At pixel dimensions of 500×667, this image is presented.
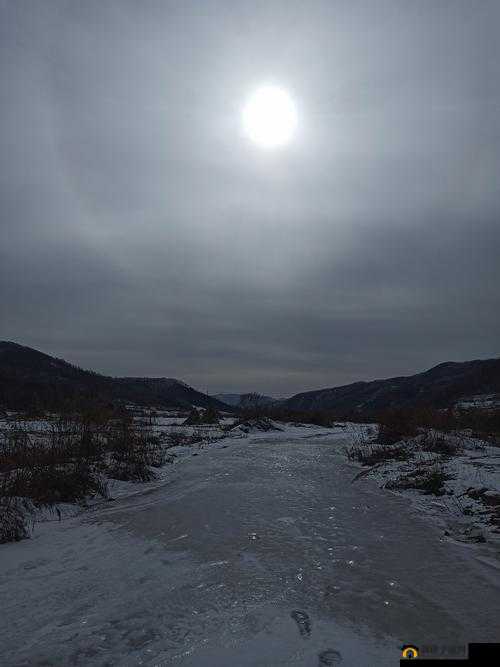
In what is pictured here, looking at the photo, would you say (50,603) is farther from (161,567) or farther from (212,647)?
(212,647)

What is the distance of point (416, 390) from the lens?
120m

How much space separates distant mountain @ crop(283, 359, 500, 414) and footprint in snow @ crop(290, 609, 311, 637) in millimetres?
84962

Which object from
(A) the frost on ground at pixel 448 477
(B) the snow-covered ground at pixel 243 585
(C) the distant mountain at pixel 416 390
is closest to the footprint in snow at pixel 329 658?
(B) the snow-covered ground at pixel 243 585

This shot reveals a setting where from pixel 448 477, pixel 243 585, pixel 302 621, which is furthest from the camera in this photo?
pixel 448 477

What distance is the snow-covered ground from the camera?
163 inches

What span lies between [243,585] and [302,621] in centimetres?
117

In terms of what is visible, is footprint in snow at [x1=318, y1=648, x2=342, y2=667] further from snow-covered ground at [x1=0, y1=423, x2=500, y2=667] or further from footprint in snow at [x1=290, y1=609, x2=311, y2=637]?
footprint in snow at [x1=290, y1=609, x2=311, y2=637]

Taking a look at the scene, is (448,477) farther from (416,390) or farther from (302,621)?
(416,390)

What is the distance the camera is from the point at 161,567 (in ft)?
20.7

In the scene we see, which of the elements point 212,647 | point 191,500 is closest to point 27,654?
point 212,647

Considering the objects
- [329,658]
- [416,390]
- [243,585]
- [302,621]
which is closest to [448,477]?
[243,585]

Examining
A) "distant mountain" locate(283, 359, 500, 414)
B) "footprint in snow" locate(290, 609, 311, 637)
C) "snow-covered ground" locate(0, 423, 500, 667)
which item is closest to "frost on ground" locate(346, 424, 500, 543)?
"snow-covered ground" locate(0, 423, 500, 667)

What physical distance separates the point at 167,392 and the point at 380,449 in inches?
5117

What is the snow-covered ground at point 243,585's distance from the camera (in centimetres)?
414
